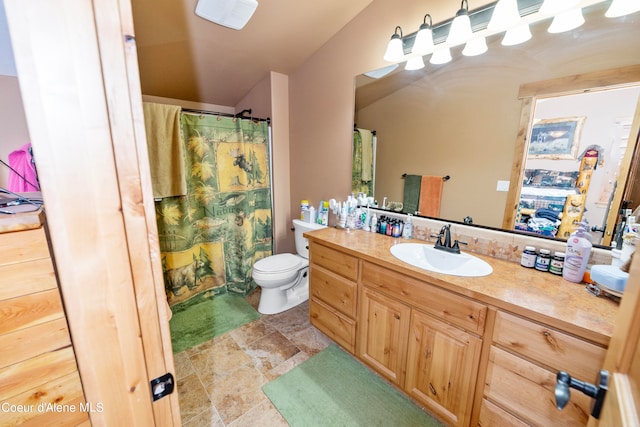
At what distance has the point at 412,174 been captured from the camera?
1876mm

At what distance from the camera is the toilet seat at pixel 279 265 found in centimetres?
223

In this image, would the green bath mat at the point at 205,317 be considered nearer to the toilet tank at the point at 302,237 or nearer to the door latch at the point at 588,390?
the toilet tank at the point at 302,237

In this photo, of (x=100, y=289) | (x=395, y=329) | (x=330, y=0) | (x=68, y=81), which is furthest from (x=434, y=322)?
(x=330, y=0)

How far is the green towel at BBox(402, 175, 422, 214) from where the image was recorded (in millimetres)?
1849

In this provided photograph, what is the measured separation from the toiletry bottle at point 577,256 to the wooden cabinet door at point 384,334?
0.74 metres

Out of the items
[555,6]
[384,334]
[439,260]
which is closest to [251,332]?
[384,334]

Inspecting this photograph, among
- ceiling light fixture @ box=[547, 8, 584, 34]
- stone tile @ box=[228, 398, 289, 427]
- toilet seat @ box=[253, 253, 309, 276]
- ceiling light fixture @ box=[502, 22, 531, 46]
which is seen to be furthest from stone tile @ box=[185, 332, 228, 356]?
ceiling light fixture @ box=[547, 8, 584, 34]

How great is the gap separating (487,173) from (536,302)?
0.78m

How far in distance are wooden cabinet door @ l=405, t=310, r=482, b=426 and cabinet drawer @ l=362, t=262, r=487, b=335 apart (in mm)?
50

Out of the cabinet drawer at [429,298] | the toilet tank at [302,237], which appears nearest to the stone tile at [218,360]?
the toilet tank at [302,237]

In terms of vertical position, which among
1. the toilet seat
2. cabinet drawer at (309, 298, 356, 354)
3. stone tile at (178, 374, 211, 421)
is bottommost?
stone tile at (178, 374, 211, 421)

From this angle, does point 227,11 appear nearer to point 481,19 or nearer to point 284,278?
point 481,19

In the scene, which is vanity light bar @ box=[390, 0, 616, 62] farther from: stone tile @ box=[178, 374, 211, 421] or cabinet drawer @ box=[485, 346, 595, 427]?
stone tile @ box=[178, 374, 211, 421]

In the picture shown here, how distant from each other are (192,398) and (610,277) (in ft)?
6.99
